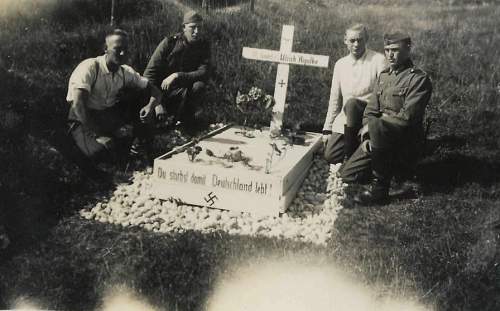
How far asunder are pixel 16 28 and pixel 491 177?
4.26m

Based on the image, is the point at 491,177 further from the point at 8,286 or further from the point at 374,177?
the point at 8,286

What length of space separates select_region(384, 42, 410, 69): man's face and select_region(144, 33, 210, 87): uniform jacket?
240 centimetres

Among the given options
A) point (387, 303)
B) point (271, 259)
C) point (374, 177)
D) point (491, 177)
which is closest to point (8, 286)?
point (271, 259)

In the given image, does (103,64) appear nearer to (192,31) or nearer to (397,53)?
(192,31)

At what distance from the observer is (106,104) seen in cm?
532

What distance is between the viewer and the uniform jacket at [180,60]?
6.26 m

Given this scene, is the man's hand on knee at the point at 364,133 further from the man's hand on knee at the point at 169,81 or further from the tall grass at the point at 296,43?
the man's hand on knee at the point at 169,81

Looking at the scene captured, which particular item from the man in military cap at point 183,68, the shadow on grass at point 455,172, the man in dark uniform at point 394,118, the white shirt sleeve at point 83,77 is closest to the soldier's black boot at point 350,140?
the man in dark uniform at point 394,118

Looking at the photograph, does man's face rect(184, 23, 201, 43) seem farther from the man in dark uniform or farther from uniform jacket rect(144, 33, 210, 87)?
the man in dark uniform

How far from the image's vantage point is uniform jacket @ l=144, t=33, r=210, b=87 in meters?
6.26

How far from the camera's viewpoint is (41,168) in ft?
15.7

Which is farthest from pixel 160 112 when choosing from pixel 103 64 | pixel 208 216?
pixel 208 216

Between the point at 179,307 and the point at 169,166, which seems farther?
the point at 169,166

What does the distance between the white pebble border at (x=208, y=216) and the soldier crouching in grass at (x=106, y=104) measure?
50 centimetres
